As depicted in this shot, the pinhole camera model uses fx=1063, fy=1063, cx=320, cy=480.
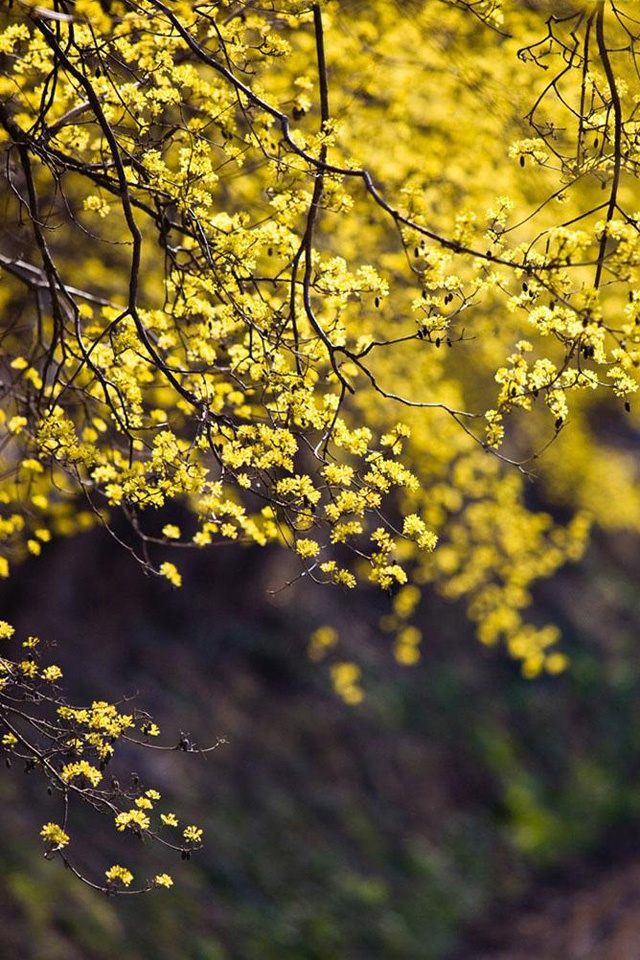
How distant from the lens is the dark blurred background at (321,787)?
870 centimetres

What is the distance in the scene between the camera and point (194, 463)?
378 cm

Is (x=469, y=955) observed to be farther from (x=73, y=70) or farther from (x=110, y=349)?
(x=73, y=70)

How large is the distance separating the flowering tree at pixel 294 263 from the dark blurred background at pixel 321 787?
1224 mm

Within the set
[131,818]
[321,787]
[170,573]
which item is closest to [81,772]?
[131,818]

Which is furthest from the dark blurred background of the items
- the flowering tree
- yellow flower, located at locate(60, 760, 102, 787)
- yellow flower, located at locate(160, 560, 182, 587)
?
yellow flower, located at locate(60, 760, 102, 787)

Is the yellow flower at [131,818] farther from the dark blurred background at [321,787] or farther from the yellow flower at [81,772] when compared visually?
the dark blurred background at [321,787]

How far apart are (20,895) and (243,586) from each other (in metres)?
6.12

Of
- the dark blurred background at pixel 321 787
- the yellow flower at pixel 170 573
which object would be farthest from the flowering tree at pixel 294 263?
the dark blurred background at pixel 321 787

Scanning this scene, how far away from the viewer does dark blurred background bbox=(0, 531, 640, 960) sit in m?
8.70

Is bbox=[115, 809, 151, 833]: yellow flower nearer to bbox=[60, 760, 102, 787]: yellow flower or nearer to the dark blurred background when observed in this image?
bbox=[60, 760, 102, 787]: yellow flower

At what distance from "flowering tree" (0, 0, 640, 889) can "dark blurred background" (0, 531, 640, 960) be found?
4.01ft

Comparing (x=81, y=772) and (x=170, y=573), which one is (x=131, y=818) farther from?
(x=170, y=573)

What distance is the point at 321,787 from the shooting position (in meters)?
11.6

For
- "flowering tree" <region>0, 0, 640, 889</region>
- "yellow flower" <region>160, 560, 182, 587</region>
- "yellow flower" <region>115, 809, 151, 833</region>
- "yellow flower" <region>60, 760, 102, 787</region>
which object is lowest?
"yellow flower" <region>115, 809, 151, 833</region>
